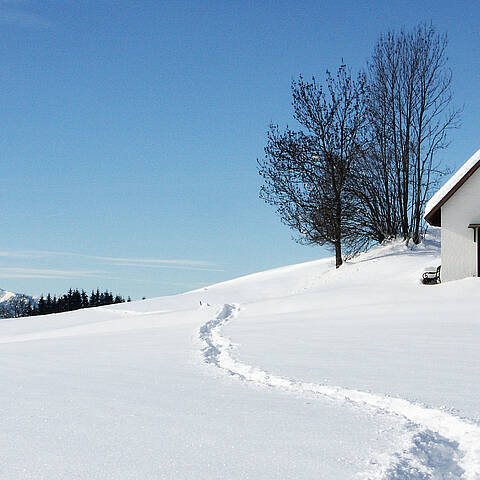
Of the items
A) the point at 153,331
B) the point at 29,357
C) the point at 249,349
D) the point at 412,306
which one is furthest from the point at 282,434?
the point at 412,306

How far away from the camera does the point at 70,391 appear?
20.2ft

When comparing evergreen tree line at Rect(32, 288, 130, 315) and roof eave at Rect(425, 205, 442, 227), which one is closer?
roof eave at Rect(425, 205, 442, 227)

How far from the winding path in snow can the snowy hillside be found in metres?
0.02

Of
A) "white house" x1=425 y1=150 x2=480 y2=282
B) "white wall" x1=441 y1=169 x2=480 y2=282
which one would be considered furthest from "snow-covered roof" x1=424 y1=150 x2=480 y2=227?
"white wall" x1=441 y1=169 x2=480 y2=282

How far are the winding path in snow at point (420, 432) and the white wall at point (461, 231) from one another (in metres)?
14.8

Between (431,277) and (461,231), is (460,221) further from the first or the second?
(431,277)

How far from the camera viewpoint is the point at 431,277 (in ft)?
71.0

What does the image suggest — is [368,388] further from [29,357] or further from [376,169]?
[376,169]

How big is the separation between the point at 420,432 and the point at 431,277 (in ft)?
59.0

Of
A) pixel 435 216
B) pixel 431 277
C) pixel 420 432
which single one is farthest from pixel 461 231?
pixel 420 432

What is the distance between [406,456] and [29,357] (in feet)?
23.8

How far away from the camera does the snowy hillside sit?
3818 mm

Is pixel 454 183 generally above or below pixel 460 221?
above

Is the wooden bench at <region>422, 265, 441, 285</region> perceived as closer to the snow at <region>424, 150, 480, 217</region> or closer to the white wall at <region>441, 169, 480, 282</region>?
the white wall at <region>441, 169, 480, 282</region>
